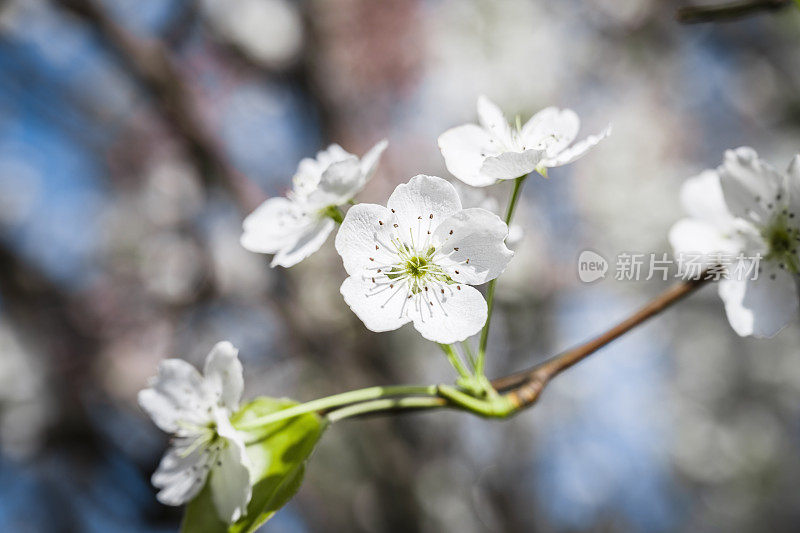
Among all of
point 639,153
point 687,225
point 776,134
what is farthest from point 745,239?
point 639,153

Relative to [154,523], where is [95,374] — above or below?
above

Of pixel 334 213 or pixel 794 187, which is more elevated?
pixel 334 213

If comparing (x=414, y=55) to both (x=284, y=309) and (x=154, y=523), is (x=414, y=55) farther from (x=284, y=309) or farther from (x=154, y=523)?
(x=154, y=523)

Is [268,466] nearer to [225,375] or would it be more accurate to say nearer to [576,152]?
[225,375]

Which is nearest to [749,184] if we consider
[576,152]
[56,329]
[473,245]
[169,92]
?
[576,152]

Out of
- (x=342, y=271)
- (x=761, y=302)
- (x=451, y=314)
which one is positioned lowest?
(x=761, y=302)

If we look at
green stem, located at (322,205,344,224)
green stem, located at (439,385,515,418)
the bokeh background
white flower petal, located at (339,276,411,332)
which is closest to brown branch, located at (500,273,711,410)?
green stem, located at (439,385,515,418)

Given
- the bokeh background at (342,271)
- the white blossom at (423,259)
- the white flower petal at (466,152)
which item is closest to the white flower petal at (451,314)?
the white blossom at (423,259)
